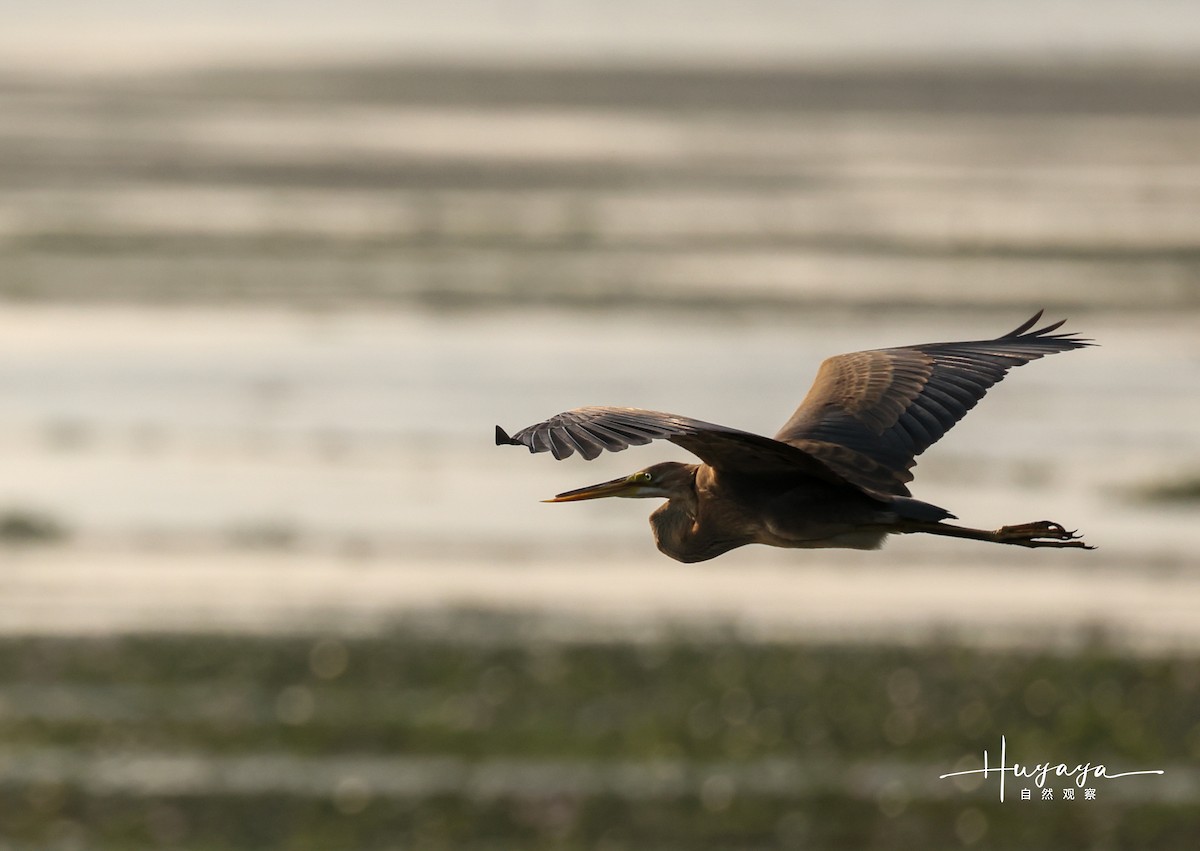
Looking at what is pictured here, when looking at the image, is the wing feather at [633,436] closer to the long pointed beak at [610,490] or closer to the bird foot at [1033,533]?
the long pointed beak at [610,490]

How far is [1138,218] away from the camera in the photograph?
1318 inches

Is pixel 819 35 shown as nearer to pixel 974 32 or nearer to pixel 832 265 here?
pixel 974 32

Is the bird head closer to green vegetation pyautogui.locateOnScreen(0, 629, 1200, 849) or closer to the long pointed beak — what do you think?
the long pointed beak

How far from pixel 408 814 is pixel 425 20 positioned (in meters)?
56.5

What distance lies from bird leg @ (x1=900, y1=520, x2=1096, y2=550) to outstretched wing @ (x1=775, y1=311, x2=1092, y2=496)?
1.22ft

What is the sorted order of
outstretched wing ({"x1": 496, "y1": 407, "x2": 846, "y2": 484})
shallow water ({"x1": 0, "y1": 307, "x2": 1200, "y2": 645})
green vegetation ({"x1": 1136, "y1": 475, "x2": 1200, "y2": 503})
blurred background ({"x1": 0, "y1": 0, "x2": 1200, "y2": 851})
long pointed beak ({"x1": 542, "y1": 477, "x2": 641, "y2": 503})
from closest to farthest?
outstretched wing ({"x1": 496, "y1": 407, "x2": 846, "y2": 484}), long pointed beak ({"x1": 542, "y1": 477, "x2": 641, "y2": 503}), blurred background ({"x1": 0, "y1": 0, "x2": 1200, "y2": 851}), shallow water ({"x1": 0, "y1": 307, "x2": 1200, "y2": 645}), green vegetation ({"x1": 1136, "y1": 475, "x2": 1200, "y2": 503})

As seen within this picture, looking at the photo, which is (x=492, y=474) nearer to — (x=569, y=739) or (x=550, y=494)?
(x=550, y=494)

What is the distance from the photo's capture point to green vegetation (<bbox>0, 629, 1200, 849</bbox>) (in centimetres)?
1398

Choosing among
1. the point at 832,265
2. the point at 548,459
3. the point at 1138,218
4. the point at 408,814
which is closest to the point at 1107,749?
the point at 408,814

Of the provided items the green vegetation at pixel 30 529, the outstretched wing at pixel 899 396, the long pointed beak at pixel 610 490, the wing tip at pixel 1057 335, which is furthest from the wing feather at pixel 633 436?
the green vegetation at pixel 30 529

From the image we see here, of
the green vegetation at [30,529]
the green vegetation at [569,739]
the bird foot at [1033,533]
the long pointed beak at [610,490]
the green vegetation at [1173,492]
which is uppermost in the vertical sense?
the long pointed beak at [610,490]

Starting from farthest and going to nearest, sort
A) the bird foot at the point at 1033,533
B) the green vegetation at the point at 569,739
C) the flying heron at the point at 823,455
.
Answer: the green vegetation at the point at 569,739 → the bird foot at the point at 1033,533 → the flying heron at the point at 823,455

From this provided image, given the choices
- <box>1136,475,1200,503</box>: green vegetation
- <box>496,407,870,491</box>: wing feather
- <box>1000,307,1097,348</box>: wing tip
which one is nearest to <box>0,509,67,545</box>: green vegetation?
<box>1136,475,1200,503</box>: green vegetation

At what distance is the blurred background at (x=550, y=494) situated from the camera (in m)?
14.6
